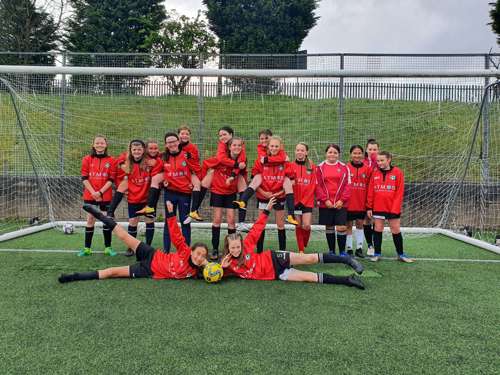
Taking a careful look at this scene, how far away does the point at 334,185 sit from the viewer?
5074 mm

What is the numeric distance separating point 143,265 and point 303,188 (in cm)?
243

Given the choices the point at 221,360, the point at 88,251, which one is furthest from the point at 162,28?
the point at 221,360

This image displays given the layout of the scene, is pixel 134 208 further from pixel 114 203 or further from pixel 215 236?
pixel 215 236

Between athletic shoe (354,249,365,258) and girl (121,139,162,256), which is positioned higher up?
girl (121,139,162,256)

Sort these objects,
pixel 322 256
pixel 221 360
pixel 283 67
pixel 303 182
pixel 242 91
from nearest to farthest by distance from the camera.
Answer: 1. pixel 221 360
2. pixel 322 256
3. pixel 303 182
4. pixel 242 91
5. pixel 283 67

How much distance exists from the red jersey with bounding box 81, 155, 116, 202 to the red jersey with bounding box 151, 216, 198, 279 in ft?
5.97

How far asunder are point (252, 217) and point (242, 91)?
2680 mm

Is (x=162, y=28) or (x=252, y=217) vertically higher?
(x=162, y=28)

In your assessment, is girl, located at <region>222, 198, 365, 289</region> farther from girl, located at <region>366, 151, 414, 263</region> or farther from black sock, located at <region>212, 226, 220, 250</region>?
girl, located at <region>366, 151, 414, 263</region>

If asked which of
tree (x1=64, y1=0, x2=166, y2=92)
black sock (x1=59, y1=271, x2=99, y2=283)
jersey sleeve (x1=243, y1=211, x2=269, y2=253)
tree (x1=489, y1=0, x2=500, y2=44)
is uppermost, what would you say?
tree (x1=64, y1=0, x2=166, y2=92)

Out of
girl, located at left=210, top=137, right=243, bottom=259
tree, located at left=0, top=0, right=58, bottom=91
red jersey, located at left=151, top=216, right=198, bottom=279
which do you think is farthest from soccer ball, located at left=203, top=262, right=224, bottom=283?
tree, located at left=0, top=0, right=58, bottom=91

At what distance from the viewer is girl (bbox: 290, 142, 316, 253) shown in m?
5.16

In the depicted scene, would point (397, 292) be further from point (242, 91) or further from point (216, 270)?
point (242, 91)

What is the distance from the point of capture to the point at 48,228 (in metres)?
7.10
